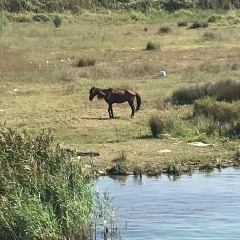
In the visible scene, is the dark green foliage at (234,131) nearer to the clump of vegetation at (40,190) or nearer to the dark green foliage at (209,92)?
the dark green foliage at (209,92)

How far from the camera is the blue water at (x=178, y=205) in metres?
12.7

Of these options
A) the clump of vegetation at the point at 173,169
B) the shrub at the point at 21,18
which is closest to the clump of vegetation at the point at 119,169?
the clump of vegetation at the point at 173,169

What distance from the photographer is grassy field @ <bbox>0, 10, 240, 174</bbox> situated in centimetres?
1919

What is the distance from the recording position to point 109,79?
2969 cm

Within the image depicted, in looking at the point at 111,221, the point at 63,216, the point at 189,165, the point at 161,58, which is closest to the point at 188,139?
the point at 189,165

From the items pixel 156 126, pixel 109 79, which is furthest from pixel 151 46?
pixel 156 126

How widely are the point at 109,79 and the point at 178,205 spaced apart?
1559 centimetres

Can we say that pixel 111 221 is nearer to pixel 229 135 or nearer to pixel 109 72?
pixel 229 135

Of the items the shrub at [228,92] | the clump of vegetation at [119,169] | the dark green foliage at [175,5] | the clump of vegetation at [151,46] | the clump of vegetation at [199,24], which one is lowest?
the dark green foliage at [175,5]

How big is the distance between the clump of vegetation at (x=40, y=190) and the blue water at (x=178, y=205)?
45.0 inches

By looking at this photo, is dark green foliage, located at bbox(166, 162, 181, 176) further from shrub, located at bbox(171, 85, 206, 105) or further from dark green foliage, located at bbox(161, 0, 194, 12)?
dark green foliage, located at bbox(161, 0, 194, 12)

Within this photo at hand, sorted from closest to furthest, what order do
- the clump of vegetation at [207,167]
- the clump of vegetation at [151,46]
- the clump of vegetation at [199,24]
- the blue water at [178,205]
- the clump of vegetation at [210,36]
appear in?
the blue water at [178,205], the clump of vegetation at [207,167], the clump of vegetation at [151,46], the clump of vegetation at [210,36], the clump of vegetation at [199,24]

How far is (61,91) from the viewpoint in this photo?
27.5 metres

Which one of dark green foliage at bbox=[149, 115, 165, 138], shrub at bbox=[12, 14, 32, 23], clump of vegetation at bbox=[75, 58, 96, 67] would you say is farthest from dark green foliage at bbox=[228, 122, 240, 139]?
shrub at bbox=[12, 14, 32, 23]
